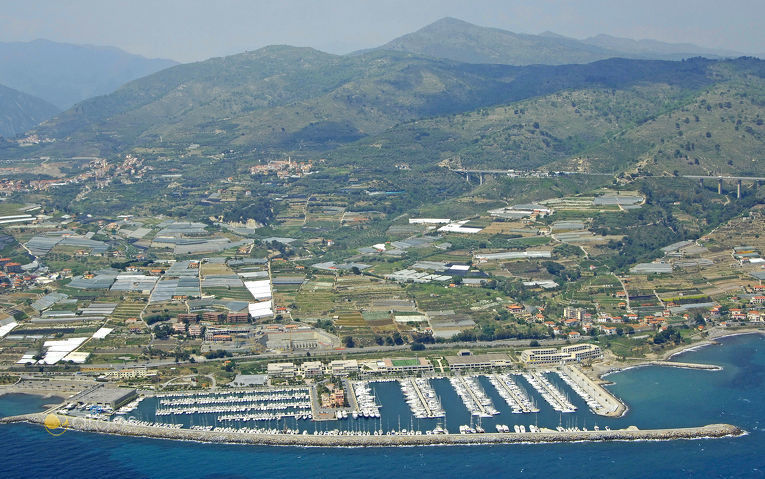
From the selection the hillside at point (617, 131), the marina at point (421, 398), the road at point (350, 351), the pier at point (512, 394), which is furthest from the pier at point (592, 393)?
the hillside at point (617, 131)

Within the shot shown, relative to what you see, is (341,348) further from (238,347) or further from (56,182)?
(56,182)

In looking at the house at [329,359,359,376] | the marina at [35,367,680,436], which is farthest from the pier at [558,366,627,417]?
the house at [329,359,359,376]

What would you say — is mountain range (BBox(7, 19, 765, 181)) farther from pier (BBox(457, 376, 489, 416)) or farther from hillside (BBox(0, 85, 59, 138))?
pier (BBox(457, 376, 489, 416))

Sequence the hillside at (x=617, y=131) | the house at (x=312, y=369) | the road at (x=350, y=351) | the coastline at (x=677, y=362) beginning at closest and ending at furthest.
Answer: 1. the house at (x=312, y=369)
2. the coastline at (x=677, y=362)
3. the road at (x=350, y=351)
4. the hillside at (x=617, y=131)

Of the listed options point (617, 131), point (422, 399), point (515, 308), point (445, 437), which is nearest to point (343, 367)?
point (422, 399)

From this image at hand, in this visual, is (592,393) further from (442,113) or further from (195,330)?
(442,113)

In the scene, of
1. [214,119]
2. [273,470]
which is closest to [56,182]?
[214,119]

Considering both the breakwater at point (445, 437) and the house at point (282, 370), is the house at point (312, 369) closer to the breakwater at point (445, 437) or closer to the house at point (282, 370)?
the house at point (282, 370)
